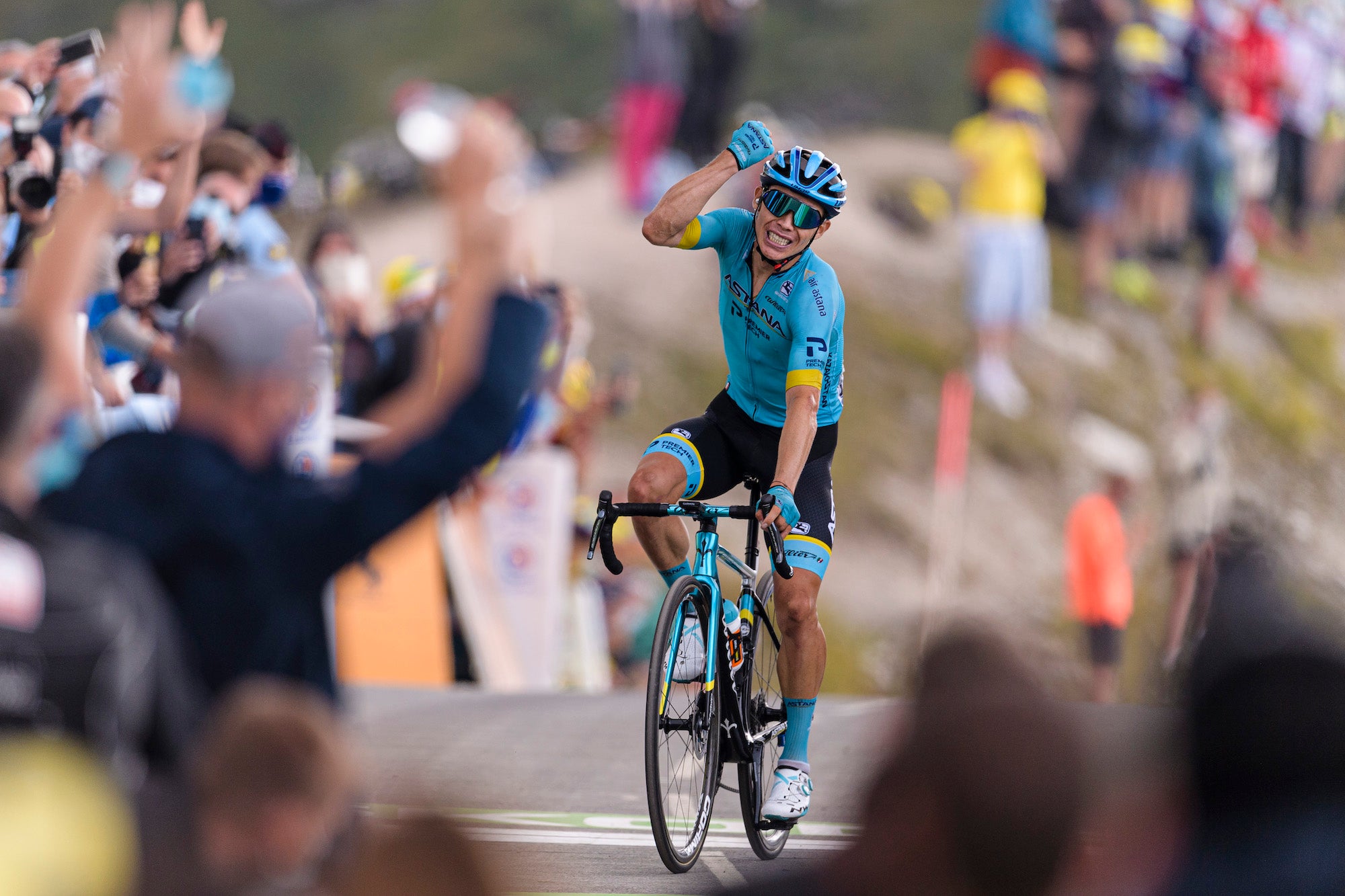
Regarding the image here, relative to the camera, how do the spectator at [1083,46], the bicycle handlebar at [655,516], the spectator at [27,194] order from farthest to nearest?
the spectator at [1083,46] < the spectator at [27,194] < the bicycle handlebar at [655,516]

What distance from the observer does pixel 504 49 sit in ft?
128

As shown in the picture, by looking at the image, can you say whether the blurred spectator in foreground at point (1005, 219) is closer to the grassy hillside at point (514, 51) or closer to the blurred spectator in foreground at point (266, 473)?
the grassy hillside at point (514, 51)

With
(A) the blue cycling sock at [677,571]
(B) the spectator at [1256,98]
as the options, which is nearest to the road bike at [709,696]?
(A) the blue cycling sock at [677,571]

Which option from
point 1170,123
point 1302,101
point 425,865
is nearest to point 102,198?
point 425,865

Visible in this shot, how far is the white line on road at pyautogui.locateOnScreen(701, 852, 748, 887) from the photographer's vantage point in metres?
5.38

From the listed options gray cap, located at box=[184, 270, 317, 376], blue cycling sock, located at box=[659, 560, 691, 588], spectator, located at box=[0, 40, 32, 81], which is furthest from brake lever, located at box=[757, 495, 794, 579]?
spectator, located at box=[0, 40, 32, 81]

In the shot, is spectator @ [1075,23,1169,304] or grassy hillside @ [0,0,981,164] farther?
grassy hillside @ [0,0,981,164]

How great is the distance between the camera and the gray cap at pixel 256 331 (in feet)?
10.5

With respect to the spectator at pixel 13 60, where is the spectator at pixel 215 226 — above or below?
below

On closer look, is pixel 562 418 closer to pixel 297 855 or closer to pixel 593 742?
pixel 593 742

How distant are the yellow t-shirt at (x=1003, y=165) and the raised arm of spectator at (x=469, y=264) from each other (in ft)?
53.8

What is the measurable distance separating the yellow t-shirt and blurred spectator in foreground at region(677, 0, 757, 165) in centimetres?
298

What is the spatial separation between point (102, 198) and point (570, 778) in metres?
4.14

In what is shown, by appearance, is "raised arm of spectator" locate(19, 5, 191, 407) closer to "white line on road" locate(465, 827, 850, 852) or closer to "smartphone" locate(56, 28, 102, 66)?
"white line on road" locate(465, 827, 850, 852)
